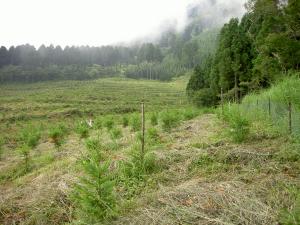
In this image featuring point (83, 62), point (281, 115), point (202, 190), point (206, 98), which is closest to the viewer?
point (202, 190)

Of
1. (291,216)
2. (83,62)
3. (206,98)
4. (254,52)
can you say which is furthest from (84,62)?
(291,216)

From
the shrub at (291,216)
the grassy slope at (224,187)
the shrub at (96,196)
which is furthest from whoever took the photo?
the shrub at (96,196)

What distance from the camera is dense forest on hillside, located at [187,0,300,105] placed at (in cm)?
1731

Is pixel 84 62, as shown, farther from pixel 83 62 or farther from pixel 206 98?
pixel 206 98

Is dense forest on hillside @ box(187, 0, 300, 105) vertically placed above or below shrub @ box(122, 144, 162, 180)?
above

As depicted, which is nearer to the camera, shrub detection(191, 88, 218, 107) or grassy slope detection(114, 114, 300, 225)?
grassy slope detection(114, 114, 300, 225)

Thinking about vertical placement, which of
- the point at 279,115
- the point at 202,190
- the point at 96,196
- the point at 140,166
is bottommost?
the point at 140,166

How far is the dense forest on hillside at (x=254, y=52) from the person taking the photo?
17312 millimetres

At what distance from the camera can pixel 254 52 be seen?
27812 mm

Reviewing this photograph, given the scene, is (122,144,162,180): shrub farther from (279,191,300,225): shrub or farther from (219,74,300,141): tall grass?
(279,191,300,225): shrub

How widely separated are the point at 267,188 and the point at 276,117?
14.9ft

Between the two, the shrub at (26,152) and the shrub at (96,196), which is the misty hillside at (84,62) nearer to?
the shrub at (26,152)

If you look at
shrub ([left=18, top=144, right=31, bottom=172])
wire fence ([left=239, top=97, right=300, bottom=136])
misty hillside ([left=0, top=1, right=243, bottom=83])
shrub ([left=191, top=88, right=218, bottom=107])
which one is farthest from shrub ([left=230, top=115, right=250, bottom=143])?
misty hillside ([left=0, top=1, right=243, bottom=83])

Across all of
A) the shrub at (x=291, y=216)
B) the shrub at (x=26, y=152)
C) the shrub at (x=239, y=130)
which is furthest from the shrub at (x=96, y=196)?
the shrub at (x=26, y=152)
